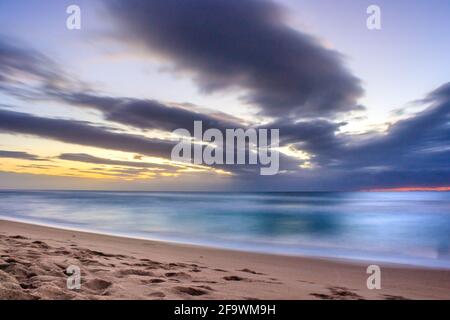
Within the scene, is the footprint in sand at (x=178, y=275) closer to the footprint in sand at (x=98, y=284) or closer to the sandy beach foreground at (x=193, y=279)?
the sandy beach foreground at (x=193, y=279)

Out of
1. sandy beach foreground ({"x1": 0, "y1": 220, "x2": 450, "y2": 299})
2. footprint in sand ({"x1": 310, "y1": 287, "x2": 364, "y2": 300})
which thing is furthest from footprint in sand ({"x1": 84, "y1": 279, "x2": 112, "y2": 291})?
footprint in sand ({"x1": 310, "y1": 287, "x2": 364, "y2": 300})

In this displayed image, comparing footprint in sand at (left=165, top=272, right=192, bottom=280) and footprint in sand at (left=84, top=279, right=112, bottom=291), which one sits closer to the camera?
footprint in sand at (left=84, top=279, right=112, bottom=291)

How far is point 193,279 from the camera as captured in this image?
4.74 metres

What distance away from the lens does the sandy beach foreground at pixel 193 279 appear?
3.82 meters

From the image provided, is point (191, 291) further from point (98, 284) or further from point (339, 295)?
point (339, 295)

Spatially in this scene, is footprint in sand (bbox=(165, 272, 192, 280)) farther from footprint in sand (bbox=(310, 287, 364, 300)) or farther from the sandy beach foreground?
footprint in sand (bbox=(310, 287, 364, 300))

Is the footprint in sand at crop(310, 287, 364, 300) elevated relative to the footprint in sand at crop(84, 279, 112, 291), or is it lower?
lower

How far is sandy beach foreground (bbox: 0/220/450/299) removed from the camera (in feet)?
12.5

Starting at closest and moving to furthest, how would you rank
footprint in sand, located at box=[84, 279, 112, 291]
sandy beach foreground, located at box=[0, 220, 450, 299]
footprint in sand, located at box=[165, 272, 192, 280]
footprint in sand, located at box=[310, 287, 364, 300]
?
sandy beach foreground, located at box=[0, 220, 450, 299]
footprint in sand, located at box=[84, 279, 112, 291]
footprint in sand, located at box=[310, 287, 364, 300]
footprint in sand, located at box=[165, 272, 192, 280]

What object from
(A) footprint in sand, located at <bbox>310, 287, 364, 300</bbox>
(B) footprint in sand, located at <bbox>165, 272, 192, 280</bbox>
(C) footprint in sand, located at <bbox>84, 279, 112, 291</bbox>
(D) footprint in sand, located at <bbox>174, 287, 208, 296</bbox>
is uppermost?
(C) footprint in sand, located at <bbox>84, 279, 112, 291</bbox>

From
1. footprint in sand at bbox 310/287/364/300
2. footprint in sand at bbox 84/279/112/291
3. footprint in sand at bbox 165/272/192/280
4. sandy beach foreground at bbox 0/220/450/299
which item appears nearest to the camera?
sandy beach foreground at bbox 0/220/450/299

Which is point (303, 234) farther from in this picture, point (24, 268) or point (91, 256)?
point (24, 268)

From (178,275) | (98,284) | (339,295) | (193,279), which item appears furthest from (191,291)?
(339,295)
